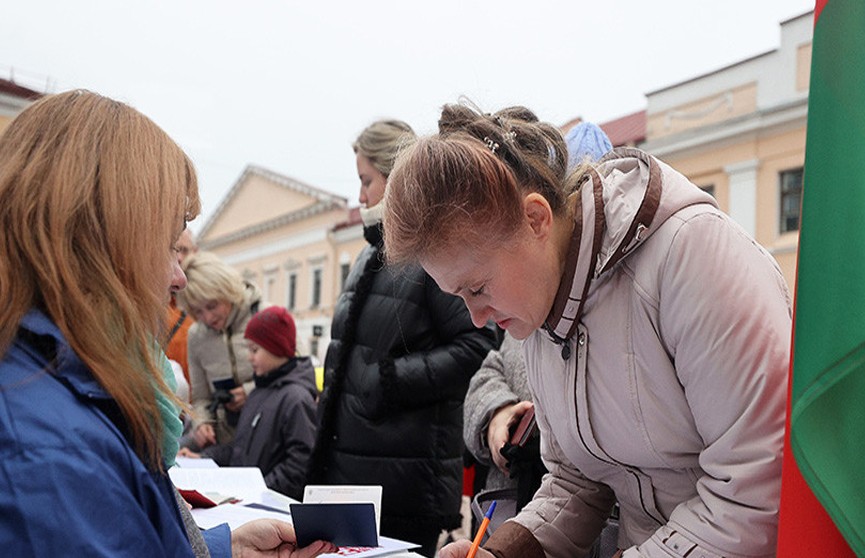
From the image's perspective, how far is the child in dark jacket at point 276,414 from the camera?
9.94 ft

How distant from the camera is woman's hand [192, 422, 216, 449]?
3652 millimetres

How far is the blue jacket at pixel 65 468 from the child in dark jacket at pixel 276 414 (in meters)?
1.98

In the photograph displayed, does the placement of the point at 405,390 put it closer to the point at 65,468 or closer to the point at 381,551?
the point at 381,551

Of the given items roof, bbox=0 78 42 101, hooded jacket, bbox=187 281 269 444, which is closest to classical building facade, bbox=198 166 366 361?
roof, bbox=0 78 42 101

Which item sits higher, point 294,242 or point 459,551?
point 459,551

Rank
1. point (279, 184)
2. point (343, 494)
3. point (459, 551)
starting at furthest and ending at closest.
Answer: point (279, 184) < point (343, 494) < point (459, 551)

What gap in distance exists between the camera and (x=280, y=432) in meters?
3.13

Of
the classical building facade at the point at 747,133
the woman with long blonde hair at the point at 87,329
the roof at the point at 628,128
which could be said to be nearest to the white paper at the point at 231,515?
the woman with long blonde hair at the point at 87,329

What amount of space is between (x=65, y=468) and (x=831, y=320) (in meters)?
0.87

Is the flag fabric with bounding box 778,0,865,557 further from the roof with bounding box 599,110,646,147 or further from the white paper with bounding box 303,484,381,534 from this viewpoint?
the roof with bounding box 599,110,646,147

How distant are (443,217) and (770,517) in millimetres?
650

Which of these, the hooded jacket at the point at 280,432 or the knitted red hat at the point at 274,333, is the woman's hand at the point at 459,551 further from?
the knitted red hat at the point at 274,333

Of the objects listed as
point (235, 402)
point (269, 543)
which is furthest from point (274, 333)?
point (269, 543)

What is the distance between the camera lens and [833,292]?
979mm
